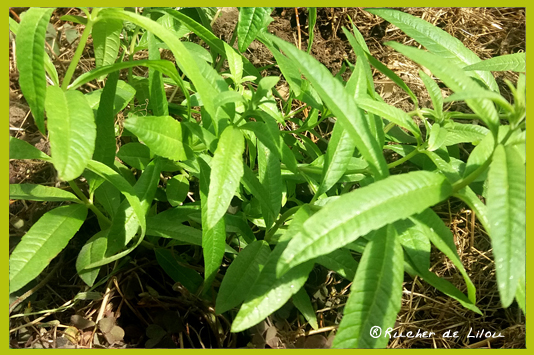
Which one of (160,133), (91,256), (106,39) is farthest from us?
(106,39)

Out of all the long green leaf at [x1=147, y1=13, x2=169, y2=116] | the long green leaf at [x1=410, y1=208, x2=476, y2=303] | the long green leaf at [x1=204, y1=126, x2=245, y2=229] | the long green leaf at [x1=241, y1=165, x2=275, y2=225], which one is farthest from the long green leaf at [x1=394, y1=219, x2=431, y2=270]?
the long green leaf at [x1=147, y1=13, x2=169, y2=116]

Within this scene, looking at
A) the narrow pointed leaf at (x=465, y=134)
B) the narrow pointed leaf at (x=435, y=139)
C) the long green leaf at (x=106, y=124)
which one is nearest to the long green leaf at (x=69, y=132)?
the long green leaf at (x=106, y=124)

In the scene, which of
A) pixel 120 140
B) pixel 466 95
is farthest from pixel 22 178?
pixel 466 95

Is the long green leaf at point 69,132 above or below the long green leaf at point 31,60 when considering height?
below

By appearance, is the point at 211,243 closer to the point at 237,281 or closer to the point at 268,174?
the point at 237,281

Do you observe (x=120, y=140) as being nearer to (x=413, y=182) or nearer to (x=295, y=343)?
(x=295, y=343)

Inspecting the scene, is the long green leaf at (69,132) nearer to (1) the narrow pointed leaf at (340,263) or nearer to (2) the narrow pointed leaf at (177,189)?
(2) the narrow pointed leaf at (177,189)

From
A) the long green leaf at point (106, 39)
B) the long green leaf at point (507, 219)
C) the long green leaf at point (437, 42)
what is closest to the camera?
the long green leaf at point (507, 219)

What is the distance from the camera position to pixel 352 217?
0.79 m

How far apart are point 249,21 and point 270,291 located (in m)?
0.70

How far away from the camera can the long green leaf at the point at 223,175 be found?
935 millimetres

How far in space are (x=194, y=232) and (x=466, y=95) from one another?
78cm

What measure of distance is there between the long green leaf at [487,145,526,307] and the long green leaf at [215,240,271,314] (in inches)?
21.9

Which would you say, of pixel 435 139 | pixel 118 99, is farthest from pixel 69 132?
pixel 435 139
